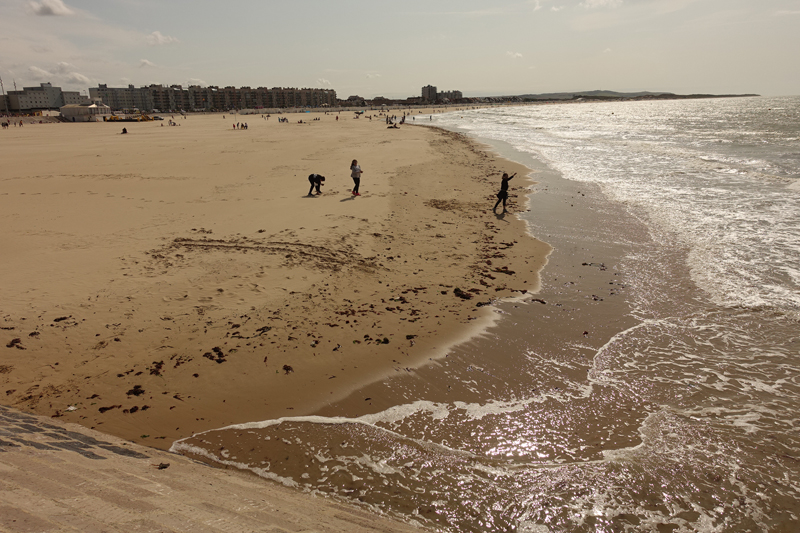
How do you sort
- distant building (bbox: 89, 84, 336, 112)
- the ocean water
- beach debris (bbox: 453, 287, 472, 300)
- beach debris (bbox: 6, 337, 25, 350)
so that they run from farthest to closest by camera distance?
distant building (bbox: 89, 84, 336, 112) → beach debris (bbox: 453, 287, 472, 300) → beach debris (bbox: 6, 337, 25, 350) → the ocean water

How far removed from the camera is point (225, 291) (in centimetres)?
728

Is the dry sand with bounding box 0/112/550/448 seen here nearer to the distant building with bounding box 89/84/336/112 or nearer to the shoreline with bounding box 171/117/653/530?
the shoreline with bounding box 171/117/653/530

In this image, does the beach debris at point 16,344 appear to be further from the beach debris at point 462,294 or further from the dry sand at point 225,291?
the beach debris at point 462,294

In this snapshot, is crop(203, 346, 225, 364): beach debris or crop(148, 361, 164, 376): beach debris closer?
crop(148, 361, 164, 376): beach debris

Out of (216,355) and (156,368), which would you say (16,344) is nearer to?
(156,368)

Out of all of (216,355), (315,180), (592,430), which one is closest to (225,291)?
(216,355)

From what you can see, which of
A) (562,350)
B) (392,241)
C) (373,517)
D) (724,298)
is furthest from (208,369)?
(724,298)

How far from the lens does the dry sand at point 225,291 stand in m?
5.00

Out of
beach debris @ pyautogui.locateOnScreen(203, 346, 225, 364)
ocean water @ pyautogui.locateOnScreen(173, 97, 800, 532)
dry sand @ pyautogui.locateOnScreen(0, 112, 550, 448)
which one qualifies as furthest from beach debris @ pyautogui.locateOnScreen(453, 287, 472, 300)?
beach debris @ pyautogui.locateOnScreen(203, 346, 225, 364)

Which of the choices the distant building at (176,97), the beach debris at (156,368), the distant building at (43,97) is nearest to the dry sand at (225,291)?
the beach debris at (156,368)

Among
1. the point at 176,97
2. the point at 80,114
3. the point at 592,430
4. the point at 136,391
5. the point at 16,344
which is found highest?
the point at 176,97

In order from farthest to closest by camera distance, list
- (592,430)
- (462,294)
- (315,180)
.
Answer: (315,180) < (462,294) < (592,430)

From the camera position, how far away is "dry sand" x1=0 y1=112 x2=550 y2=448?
5.00 meters

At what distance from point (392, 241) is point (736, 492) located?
7.85 meters
